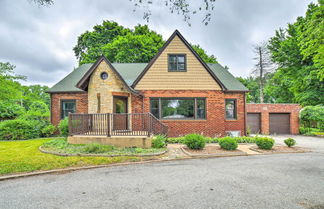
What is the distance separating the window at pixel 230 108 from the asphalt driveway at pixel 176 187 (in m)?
6.64

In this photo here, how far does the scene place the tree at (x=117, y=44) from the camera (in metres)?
21.5

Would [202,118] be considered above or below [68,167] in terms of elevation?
above

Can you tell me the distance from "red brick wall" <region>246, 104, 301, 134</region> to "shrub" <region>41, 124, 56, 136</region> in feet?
57.6

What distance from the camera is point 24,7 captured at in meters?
5.23

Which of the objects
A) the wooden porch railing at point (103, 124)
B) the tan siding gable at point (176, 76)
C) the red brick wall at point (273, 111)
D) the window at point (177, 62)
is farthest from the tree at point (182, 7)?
the red brick wall at point (273, 111)

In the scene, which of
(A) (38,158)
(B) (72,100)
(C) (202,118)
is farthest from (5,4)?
(C) (202,118)

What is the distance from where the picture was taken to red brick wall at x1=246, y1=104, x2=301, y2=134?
1552 cm

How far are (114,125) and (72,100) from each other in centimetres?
543

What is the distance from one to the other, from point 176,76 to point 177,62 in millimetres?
1072

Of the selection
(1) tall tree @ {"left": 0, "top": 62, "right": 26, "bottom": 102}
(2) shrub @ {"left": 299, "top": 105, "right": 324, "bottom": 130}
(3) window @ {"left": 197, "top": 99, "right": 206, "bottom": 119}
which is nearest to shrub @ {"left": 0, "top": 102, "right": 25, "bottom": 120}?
(1) tall tree @ {"left": 0, "top": 62, "right": 26, "bottom": 102}

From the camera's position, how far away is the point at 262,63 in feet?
80.5

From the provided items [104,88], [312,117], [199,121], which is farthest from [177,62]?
[312,117]

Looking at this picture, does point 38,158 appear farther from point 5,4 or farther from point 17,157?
point 5,4

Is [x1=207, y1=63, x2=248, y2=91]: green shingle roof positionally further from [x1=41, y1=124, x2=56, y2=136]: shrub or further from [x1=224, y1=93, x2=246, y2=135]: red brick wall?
[x1=41, y1=124, x2=56, y2=136]: shrub
